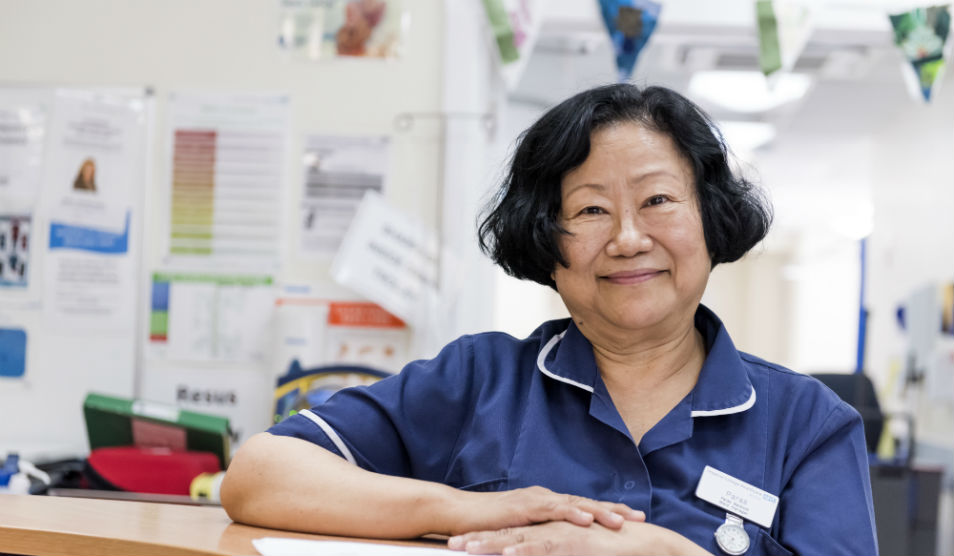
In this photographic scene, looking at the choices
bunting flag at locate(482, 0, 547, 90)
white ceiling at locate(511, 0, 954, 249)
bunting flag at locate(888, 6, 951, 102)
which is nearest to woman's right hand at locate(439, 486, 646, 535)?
white ceiling at locate(511, 0, 954, 249)

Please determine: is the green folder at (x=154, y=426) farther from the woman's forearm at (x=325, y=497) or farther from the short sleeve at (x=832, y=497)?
the short sleeve at (x=832, y=497)

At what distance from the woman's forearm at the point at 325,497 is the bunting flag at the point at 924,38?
2092 mm

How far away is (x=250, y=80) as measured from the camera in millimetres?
2428

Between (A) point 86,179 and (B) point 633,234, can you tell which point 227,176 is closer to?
(A) point 86,179

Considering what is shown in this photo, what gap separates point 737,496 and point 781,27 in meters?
1.78

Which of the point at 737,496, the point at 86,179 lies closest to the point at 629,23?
the point at 86,179

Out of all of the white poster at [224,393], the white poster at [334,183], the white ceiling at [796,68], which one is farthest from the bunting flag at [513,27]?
the white poster at [224,393]

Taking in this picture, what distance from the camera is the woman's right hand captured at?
0.95 metres

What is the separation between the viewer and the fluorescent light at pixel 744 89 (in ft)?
15.1

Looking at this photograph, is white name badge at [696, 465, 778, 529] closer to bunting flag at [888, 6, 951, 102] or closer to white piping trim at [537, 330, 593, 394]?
white piping trim at [537, 330, 593, 394]

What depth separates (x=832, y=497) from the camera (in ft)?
3.41

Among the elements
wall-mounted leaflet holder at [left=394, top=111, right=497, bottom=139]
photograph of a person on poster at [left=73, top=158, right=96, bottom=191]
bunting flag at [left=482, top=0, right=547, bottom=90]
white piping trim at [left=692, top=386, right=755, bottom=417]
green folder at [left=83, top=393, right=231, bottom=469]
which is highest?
bunting flag at [left=482, top=0, right=547, bottom=90]

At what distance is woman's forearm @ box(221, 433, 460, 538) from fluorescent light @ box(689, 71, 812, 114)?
3.84 m

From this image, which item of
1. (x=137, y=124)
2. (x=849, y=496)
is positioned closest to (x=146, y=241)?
(x=137, y=124)
